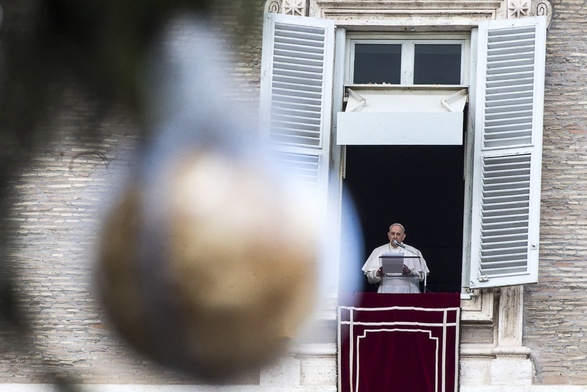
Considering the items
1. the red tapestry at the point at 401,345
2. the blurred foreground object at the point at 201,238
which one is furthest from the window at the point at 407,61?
the blurred foreground object at the point at 201,238

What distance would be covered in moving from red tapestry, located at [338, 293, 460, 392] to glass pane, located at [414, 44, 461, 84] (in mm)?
1396

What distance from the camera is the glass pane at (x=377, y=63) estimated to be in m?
9.42

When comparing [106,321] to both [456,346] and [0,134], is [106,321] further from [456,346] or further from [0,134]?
[456,346]

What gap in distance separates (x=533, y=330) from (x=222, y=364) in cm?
743

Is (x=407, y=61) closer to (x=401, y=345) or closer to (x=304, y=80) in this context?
(x=304, y=80)

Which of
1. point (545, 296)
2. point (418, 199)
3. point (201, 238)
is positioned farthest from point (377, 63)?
point (201, 238)

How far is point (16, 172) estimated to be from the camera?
5.31 feet

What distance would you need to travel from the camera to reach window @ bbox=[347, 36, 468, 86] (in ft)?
30.8

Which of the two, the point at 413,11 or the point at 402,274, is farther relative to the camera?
the point at 413,11

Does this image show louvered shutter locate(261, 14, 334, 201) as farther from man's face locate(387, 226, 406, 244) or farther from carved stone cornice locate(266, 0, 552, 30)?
man's face locate(387, 226, 406, 244)

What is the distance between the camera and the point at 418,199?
13.0m

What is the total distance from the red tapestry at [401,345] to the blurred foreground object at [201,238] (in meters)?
7.11

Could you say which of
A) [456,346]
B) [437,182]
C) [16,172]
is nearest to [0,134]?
[16,172]

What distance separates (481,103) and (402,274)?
1.16 metres
